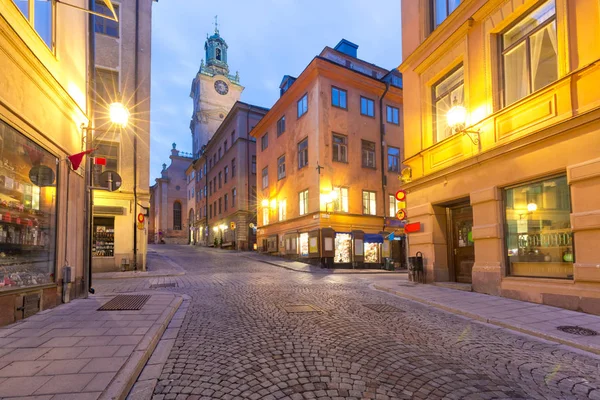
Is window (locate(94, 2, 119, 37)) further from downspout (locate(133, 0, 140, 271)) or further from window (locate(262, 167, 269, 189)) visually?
window (locate(262, 167, 269, 189))

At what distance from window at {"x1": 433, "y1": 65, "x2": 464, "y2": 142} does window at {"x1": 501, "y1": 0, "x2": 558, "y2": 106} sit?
5.74ft

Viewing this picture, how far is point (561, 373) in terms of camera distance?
4.33m

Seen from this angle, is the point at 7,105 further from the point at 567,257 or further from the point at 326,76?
the point at 326,76

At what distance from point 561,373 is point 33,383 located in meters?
5.92

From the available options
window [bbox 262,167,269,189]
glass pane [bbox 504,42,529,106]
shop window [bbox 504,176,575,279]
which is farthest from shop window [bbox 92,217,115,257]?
glass pane [bbox 504,42,529,106]

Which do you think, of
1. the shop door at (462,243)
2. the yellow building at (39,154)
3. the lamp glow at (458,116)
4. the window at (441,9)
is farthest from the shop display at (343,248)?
the yellow building at (39,154)

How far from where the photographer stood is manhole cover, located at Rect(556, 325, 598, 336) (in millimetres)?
5902

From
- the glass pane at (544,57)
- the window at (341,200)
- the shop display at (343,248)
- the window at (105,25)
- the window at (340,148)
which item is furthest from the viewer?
the window at (340,148)

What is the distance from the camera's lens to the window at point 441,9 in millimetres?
12594

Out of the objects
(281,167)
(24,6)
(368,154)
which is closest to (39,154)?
(24,6)

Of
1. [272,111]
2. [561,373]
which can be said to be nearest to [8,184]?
[561,373]

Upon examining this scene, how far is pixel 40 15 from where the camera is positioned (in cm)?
753

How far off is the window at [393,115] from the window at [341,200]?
7.38m

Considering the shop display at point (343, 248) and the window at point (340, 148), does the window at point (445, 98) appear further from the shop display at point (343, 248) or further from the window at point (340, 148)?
the shop display at point (343, 248)
